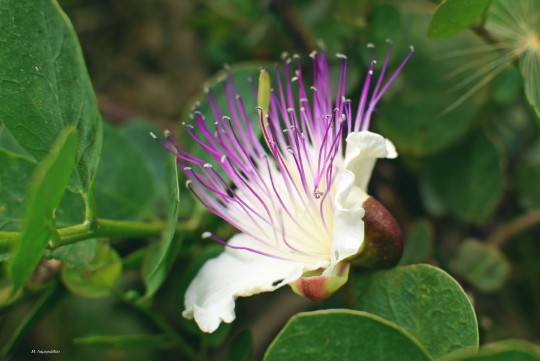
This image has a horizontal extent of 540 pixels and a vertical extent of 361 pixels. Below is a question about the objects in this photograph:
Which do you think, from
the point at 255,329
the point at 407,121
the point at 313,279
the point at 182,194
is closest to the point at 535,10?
the point at 407,121

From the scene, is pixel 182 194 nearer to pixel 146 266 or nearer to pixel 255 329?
pixel 146 266

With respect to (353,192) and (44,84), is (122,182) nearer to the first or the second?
(44,84)

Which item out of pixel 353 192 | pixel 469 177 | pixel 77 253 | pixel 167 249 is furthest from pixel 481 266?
pixel 77 253

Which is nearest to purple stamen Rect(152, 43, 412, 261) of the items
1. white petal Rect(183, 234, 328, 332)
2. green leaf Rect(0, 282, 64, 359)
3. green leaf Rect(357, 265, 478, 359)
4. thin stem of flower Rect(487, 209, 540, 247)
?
white petal Rect(183, 234, 328, 332)

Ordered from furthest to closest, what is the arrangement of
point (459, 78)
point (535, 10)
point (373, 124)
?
1. point (373, 124)
2. point (459, 78)
3. point (535, 10)

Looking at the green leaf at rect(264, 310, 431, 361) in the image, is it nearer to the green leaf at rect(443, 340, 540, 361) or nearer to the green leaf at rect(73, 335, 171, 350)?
the green leaf at rect(443, 340, 540, 361)
